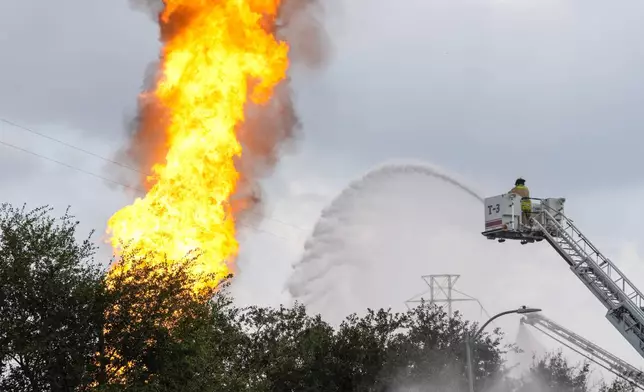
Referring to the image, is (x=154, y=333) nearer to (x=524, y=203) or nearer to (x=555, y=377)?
(x=524, y=203)

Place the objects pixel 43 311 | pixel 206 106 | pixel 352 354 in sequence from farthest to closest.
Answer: pixel 352 354 < pixel 206 106 < pixel 43 311

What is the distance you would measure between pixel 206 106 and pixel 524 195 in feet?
52.3

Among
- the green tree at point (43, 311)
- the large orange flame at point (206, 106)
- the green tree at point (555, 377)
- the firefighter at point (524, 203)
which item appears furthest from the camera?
the green tree at point (555, 377)

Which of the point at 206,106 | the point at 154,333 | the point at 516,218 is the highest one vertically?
the point at 206,106

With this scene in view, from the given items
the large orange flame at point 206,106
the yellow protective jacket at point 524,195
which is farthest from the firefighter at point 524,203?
the large orange flame at point 206,106

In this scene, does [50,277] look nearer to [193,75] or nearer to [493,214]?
[193,75]

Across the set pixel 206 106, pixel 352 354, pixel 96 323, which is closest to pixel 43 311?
pixel 96 323

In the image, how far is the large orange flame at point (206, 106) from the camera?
44.4m

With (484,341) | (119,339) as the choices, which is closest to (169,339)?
(119,339)

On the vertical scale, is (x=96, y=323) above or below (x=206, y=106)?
below

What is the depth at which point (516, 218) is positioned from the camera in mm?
45812

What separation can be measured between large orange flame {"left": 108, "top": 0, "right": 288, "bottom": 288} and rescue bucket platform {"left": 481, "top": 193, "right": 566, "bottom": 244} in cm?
1237

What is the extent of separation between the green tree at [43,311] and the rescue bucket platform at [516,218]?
19.8m

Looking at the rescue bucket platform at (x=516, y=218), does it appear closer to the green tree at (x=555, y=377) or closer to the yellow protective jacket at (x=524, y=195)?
the yellow protective jacket at (x=524, y=195)
